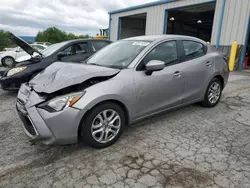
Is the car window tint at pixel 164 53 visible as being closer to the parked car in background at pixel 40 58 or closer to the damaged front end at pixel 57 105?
the damaged front end at pixel 57 105

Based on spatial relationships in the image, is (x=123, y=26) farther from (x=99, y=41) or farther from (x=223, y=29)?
(x=99, y=41)

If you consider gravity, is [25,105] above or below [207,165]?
above

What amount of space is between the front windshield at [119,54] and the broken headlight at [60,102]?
36.2 inches

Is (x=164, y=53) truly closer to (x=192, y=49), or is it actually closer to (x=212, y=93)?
(x=192, y=49)

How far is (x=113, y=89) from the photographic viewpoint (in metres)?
2.65

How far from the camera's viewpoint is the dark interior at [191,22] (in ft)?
56.6

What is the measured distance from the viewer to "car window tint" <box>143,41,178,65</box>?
3171mm

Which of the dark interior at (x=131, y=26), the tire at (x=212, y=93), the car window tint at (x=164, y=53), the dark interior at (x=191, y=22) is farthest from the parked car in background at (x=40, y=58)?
the dark interior at (x=131, y=26)

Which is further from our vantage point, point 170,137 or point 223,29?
point 223,29

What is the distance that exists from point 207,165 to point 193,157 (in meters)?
0.20

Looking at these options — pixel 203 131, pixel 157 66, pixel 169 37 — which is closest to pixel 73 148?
pixel 157 66

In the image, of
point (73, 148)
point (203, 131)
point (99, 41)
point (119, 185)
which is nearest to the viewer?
point (119, 185)

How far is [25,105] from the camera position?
260cm

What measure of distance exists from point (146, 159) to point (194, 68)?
1.98m
